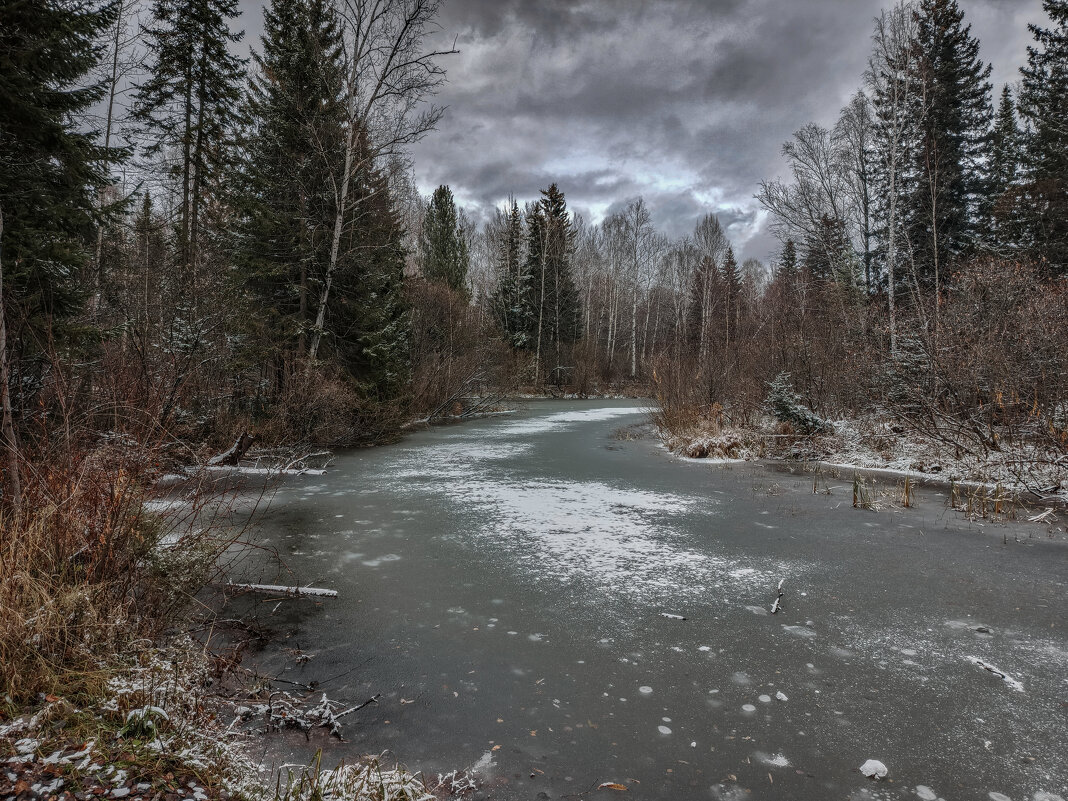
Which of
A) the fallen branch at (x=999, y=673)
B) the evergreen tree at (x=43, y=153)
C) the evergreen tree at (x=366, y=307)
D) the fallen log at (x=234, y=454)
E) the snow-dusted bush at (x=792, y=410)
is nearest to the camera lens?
the fallen branch at (x=999, y=673)

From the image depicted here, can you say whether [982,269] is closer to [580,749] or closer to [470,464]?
[470,464]

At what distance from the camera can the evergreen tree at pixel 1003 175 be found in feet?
65.2

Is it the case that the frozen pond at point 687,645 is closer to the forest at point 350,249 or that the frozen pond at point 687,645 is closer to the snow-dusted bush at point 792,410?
the forest at point 350,249

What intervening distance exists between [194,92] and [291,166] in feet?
16.6

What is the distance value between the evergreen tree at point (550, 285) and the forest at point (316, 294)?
1127 centimetres

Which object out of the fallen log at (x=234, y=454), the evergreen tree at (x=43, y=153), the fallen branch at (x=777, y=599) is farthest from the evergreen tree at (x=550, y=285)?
the fallen branch at (x=777, y=599)

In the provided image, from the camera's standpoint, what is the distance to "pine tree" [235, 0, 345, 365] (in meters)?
12.8

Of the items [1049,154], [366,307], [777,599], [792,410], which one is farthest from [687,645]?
[1049,154]

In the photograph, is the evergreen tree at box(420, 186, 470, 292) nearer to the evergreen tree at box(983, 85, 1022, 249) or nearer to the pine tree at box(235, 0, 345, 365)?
the pine tree at box(235, 0, 345, 365)

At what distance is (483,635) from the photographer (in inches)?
147

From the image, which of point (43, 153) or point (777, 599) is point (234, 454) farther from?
point (777, 599)

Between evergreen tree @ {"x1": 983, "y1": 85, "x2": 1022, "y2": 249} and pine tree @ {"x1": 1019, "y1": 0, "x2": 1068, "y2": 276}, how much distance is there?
1.73 ft

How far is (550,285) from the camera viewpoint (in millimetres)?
36406

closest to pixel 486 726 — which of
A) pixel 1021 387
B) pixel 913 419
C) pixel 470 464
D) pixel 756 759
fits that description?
pixel 756 759
